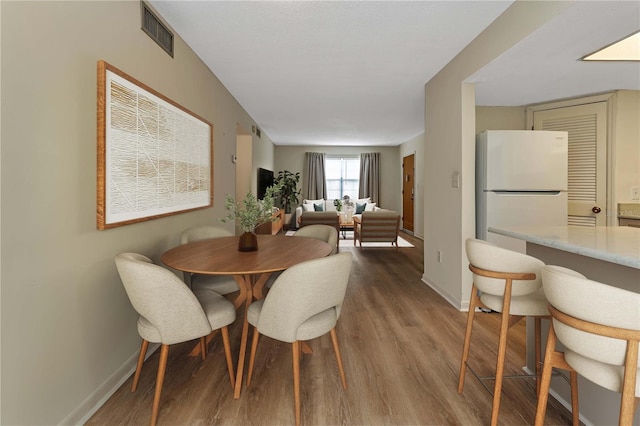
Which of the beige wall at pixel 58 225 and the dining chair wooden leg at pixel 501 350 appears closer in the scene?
the beige wall at pixel 58 225

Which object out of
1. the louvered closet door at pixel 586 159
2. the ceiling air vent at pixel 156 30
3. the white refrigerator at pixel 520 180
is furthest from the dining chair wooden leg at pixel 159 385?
the louvered closet door at pixel 586 159

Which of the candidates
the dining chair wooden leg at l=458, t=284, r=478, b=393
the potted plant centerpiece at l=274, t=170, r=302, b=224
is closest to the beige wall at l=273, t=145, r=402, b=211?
the potted plant centerpiece at l=274, t=170, r=302, b=224

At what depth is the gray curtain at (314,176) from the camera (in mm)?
9289

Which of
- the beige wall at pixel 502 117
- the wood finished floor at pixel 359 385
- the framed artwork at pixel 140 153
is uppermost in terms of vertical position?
the beige wall at pixel 502 117

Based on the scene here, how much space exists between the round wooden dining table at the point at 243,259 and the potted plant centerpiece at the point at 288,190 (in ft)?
20.7

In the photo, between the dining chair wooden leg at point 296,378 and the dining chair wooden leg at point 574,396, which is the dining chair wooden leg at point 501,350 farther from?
the dining chair wooden leg at point 296,378

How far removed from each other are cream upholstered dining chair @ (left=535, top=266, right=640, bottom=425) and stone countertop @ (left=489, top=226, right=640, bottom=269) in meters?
0.25

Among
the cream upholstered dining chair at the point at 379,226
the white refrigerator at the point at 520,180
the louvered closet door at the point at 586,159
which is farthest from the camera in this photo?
the cream upholstered dining chair at the point at 379,226

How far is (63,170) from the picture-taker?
142cm

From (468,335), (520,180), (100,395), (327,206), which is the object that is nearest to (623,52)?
(520,180)

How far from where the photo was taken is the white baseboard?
4.88 feet

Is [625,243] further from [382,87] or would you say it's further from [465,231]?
[382,87]

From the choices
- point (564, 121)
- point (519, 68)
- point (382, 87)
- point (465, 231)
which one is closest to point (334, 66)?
point (382, 87)

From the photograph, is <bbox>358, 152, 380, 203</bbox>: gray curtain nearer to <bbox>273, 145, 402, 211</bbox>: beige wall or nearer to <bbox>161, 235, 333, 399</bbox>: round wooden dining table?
<bbox>273, 145, 402, 211</bbox>: beige wall
